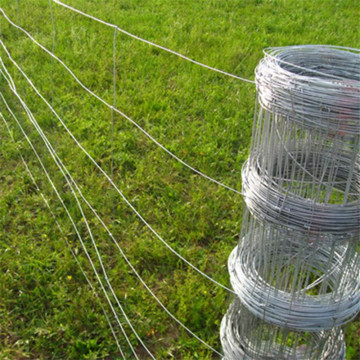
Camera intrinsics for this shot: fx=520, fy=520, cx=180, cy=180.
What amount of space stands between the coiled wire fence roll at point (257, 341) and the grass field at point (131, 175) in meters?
0.28

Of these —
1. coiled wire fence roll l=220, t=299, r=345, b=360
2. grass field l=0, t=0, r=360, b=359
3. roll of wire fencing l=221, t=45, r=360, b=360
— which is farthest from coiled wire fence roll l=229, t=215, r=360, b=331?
grass field l=0, t=0, r=360, b=359

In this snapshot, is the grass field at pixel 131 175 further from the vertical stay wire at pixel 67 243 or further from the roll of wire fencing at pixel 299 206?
the roll of wire fencing at pixel 299 206

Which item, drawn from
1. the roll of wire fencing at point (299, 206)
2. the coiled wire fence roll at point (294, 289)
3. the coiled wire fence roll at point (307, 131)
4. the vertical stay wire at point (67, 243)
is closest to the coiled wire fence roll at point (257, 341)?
the roll of wire fencing at point (299, 206)

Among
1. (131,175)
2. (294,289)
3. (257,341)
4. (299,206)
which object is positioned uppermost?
(299,206)

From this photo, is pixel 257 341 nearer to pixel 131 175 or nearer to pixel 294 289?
pixel 294 289

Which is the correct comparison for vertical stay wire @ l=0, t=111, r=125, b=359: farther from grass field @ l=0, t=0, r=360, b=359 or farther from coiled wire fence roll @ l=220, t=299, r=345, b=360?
coiled wire fence roll @ l=220, t=299, r=345, b=360

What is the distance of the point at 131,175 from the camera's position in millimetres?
3883

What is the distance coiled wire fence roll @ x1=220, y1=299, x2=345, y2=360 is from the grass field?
28 centimetres

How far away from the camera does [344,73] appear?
2.01 metres

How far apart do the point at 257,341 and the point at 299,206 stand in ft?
2.14

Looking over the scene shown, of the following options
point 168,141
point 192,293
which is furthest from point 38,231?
point 168,141

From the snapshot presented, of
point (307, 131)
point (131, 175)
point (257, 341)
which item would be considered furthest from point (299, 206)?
point (131, 175)

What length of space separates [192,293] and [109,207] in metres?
0.96

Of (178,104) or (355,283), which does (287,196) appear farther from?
(178,104)
